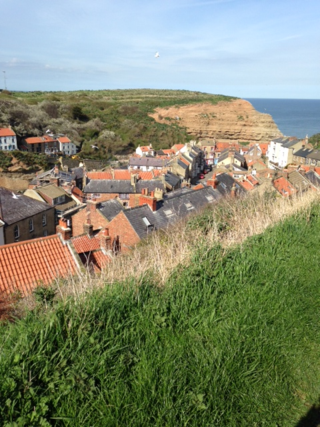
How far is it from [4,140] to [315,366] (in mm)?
69302

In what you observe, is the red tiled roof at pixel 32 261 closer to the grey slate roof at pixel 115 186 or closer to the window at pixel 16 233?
the window at pixel 16 233

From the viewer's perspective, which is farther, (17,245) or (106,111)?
(106,111)

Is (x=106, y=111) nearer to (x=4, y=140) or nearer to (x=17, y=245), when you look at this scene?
(x=4, y=140)

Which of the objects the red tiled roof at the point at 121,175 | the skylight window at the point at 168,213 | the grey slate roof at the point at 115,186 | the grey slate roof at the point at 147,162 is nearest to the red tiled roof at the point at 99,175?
the red tiled roof at the point at 121,175

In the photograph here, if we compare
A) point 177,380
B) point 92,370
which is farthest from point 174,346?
point 92,370

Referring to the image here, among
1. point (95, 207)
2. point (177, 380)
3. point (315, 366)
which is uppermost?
point (177, 380)

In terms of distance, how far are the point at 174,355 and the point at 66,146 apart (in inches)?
2887

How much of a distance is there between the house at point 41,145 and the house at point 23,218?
42227 mm

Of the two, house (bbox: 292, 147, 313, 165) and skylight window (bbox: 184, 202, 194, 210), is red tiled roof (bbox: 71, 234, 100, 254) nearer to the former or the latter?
skylight window (bbox: 184, 202, 194, 210)

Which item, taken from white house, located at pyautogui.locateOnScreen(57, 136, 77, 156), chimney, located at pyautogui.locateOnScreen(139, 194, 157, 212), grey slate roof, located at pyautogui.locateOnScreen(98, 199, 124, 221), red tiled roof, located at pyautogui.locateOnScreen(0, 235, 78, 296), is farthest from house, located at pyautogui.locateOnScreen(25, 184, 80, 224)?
white house, located at pyautogui.locateOnScreen(57, 136, 77, 156)

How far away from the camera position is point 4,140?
6469 cm

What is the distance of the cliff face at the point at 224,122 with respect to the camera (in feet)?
324

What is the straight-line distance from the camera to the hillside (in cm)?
7804

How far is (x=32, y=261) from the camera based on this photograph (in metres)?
13.4
